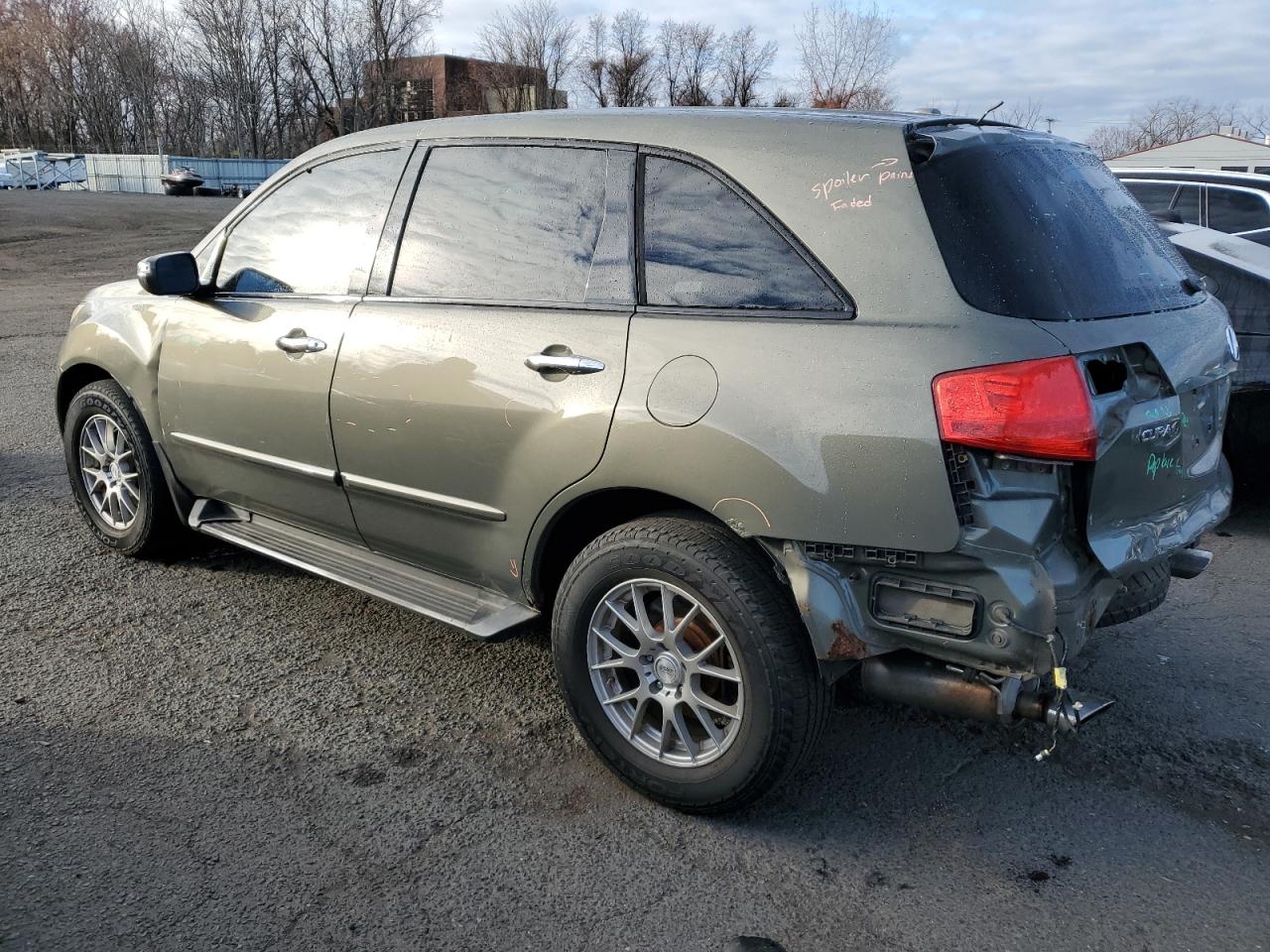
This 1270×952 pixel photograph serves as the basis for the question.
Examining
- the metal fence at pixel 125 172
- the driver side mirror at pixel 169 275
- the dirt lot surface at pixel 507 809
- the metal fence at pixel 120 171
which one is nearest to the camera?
the dirt lot surface at pixel 507 809

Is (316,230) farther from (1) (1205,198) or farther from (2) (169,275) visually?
(1) (1205,198)

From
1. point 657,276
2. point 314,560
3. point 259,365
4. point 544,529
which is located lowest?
point 314,560

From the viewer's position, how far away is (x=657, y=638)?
2990mm

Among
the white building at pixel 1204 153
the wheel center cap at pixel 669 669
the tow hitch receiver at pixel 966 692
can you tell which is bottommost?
the wheel center cap at pixel 669 669

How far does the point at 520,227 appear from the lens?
11.0 ft

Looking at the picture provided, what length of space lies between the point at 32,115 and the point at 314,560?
75890mm

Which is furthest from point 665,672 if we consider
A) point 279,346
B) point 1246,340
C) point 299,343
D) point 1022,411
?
point 1246,340

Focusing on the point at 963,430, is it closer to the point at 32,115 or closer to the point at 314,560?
the point at 314,560

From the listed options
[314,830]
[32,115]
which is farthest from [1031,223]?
[32,115]

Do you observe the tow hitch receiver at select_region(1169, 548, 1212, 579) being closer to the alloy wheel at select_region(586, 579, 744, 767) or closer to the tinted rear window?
the tinted rear window

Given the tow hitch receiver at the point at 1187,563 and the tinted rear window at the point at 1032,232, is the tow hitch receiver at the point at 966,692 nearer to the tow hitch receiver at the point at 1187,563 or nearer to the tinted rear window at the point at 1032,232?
the tow hitch receiver at the point at 1187,563

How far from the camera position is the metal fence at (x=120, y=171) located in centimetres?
4928

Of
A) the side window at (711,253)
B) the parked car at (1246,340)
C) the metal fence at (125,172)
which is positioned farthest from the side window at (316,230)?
the metal fence at (125,172)

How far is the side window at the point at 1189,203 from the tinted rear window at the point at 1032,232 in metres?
6.67
